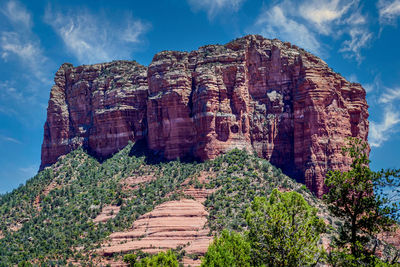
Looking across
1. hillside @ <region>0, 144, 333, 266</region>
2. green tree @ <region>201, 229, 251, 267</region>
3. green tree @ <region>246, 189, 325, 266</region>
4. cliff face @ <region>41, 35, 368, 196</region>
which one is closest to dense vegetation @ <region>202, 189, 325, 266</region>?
green tree @ <region>246, 189, 325, 266</region>

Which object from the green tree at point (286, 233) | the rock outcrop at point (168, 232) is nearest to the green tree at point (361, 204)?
the green tree at point (286, 233)

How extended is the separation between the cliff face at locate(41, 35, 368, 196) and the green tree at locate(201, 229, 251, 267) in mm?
41787

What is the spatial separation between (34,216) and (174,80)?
124ft

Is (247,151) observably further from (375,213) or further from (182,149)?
(375,213)

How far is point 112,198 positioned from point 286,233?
52.2 metres

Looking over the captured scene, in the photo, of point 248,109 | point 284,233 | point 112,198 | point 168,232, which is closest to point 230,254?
point 284,233

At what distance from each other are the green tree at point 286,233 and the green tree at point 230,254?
230cm

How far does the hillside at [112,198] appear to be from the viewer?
61500 mm

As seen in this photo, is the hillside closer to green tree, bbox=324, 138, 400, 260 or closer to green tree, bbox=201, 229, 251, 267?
green tree, bbox=201, 229, 251, 267

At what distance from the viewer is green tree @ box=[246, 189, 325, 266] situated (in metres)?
26.0

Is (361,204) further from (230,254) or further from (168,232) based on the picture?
(168,232)

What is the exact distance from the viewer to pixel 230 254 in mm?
31609

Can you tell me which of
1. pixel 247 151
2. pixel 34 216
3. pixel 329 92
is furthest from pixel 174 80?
pixel 34 216

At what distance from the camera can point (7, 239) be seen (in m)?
67.4
